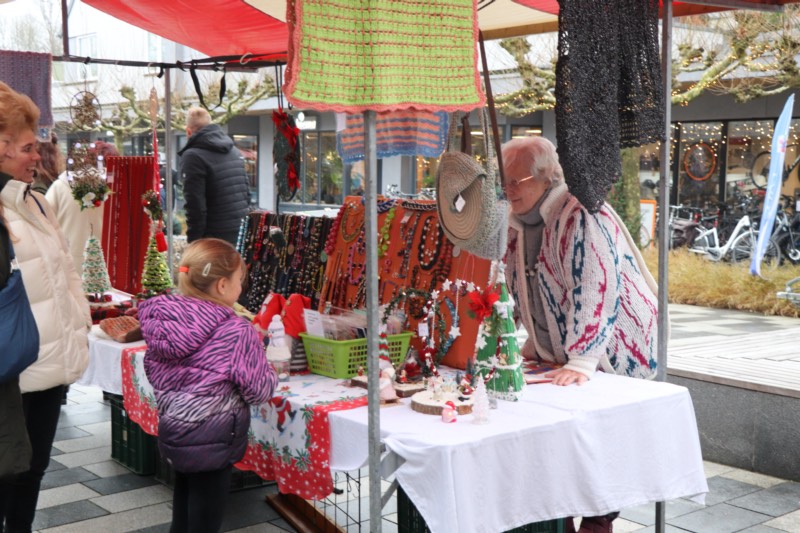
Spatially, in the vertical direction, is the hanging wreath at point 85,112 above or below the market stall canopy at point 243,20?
below

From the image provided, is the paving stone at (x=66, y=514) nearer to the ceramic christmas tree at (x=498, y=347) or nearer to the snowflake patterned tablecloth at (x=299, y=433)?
the snowflake patterned tablecloth at (x=299, y=433)

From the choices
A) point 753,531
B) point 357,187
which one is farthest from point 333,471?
point 357,187

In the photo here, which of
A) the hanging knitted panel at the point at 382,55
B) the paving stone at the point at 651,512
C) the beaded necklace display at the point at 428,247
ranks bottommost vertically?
the paving stone at the point at 651,512

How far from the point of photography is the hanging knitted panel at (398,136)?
4.56 meters

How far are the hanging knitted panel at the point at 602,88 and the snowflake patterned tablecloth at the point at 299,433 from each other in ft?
3.59

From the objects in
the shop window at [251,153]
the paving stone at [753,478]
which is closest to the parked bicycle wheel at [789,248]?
the paving stone at [753,478]

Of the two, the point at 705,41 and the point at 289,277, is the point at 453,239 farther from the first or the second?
the point at 705,41

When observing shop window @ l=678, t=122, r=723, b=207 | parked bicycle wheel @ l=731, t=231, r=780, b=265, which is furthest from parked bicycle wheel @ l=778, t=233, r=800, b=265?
shop window @ l=678, t=122, r=723, b=207

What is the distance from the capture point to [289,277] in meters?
4.58

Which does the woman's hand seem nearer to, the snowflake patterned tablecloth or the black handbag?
the snowflake patterned tablecloth

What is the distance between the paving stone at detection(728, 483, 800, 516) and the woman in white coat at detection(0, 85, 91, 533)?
3.34 meters

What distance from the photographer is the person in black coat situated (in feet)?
20.4

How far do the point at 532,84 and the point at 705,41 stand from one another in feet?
10.1

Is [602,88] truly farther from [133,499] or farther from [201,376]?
[133,499]
